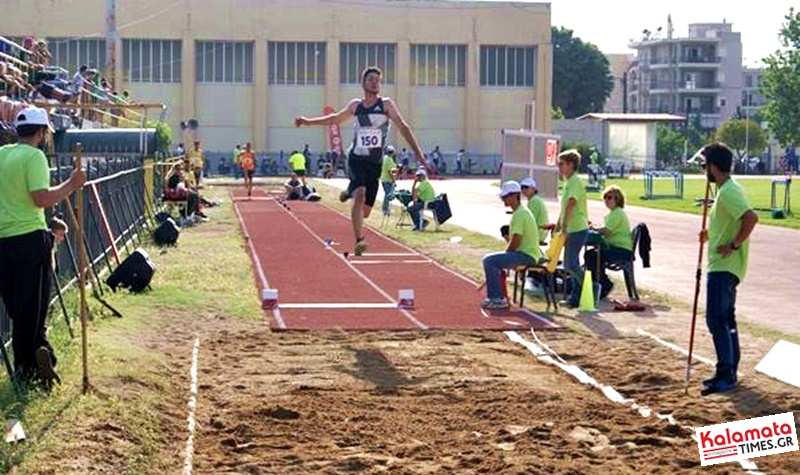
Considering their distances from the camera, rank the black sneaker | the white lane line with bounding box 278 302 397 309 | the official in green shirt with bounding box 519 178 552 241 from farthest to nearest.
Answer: the official in green shirt with bounding box 519 178 552 241
the white lane line with bounding box 278 302 397 309
the black sneaker

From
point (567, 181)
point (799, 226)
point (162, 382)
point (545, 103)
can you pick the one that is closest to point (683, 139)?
point (545, 103)

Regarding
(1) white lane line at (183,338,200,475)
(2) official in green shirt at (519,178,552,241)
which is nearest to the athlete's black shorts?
(2) official in green shirt at (519,178,552,241)

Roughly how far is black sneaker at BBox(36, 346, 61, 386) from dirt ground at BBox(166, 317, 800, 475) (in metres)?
1.08

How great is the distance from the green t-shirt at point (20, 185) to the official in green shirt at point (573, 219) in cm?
810

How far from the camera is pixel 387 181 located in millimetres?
32750

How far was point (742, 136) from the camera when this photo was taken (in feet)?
338

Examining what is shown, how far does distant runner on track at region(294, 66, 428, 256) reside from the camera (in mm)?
14369

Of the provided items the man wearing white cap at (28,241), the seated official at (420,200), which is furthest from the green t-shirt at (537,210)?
the seated official at (420,200)

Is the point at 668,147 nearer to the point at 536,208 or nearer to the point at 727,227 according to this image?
the point at 536,208

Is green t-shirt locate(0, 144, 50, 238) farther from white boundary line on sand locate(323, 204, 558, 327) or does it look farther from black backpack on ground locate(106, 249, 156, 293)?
black backpack on ground locate(106, 249, 156, 293)

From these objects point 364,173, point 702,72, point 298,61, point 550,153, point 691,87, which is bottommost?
point 364,173

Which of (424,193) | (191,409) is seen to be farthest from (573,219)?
(424,193)

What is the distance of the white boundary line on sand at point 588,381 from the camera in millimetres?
8195

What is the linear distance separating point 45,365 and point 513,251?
290 inches
